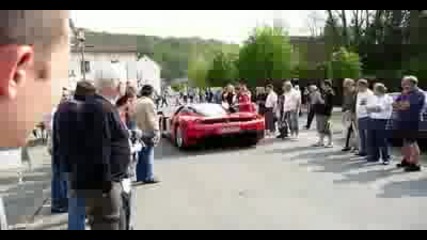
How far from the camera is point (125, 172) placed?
4.34 metres

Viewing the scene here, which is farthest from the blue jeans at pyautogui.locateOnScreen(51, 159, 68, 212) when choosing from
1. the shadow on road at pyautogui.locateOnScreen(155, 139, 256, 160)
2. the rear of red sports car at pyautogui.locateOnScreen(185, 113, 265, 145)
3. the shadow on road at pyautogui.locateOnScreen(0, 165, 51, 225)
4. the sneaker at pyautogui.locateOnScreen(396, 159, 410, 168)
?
the rear of red sports car at pyautogui.locateOnScreen(185, 113, 265, 145)

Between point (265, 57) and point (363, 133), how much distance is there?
33830 mm

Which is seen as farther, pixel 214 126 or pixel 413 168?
pixel 214 126

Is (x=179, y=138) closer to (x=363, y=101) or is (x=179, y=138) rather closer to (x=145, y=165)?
(x=363, y=101)

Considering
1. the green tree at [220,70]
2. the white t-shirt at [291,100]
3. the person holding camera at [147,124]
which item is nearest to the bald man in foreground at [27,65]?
the person holding camera at [147,124]

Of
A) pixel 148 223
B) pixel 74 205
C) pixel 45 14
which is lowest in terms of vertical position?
pixel 148 223

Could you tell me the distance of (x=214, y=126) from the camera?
1284 cm

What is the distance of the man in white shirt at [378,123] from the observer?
10.5 meters

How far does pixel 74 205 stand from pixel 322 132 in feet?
30.6

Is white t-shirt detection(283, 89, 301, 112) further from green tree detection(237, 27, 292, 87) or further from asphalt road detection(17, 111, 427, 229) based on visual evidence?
green tree detection(237, 27, 292, 87)

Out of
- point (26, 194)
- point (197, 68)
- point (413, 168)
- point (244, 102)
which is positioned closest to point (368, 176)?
point (413, 168)

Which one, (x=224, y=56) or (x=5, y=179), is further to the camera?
(x=224, y=56)
